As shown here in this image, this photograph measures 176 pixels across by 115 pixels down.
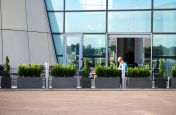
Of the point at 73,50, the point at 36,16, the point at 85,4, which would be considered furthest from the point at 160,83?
the point at 36,16

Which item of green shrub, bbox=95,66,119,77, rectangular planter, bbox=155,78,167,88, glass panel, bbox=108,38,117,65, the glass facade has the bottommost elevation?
rectangular planter, bbox=155,78,167,88

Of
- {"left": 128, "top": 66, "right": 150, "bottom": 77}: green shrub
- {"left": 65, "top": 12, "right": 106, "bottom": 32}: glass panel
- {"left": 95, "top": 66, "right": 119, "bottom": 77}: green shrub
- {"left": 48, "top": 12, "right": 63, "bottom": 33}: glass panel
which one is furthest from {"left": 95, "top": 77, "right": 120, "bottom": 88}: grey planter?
{"left": 48, "top": 12, "right": 63, "bottom": 33}: glass panel

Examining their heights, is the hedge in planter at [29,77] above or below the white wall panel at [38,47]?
below

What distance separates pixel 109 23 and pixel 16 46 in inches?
233

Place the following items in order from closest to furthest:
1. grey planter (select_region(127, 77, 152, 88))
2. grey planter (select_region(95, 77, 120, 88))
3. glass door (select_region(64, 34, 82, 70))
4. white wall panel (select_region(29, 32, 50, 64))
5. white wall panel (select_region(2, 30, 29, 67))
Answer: grey planter (select_region(95, 77, 120, 88)), grey planter (select_region(127, 77, 152, 88)), white wall panel (select_region(2, 30, 29, 67)), white wall panel (select_region(29, 32, 50, 64)), glass door (select_region(64, 34, 82, 70))

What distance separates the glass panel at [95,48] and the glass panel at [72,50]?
1.68 feet

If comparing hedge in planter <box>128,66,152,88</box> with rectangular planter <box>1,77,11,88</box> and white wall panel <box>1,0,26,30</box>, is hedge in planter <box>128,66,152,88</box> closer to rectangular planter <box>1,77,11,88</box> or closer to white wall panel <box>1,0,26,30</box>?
rectangular planter <box>1,77,11,88</box>

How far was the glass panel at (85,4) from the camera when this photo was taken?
2972cm

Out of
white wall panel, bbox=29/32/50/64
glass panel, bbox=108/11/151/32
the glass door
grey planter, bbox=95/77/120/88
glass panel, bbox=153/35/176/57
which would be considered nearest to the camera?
grey planter, bbox=95/77/120/88

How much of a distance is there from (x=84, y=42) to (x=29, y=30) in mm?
3519

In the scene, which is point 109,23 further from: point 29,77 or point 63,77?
point 29,77

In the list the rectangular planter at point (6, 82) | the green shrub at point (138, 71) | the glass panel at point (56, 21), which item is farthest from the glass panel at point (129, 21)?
the rectangular planter at point (6, 82)

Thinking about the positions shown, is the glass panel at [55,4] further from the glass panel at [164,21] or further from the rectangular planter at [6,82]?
the rectangular planter at [6,82]

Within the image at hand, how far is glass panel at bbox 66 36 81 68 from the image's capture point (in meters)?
30.0
